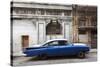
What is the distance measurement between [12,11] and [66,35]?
0.74 metres

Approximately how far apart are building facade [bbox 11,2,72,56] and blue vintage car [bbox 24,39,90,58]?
2.2 inches

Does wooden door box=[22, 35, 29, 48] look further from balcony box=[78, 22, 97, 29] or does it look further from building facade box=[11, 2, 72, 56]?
balcony box=[78, 22, 97, 29]

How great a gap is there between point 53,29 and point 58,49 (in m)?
0.26

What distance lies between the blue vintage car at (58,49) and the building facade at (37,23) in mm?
56

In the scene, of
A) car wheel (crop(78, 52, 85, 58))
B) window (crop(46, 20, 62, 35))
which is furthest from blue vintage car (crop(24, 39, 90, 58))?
window (crop(46, 20, 62, 35))

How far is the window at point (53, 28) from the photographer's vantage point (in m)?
2.54

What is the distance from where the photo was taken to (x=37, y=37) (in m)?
2.48

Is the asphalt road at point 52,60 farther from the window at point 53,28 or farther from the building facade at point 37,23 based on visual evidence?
the window at point 53,28

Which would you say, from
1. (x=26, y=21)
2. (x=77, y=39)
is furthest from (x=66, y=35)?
(x=26, y=21)

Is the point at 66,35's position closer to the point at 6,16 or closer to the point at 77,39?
the point at 77,39

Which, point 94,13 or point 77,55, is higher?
point 94,13

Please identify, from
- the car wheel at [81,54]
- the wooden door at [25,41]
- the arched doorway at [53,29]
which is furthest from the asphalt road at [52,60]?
the arched doorway at [53,29]

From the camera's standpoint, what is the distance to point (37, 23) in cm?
248

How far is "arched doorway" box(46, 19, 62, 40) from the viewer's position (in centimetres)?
254
